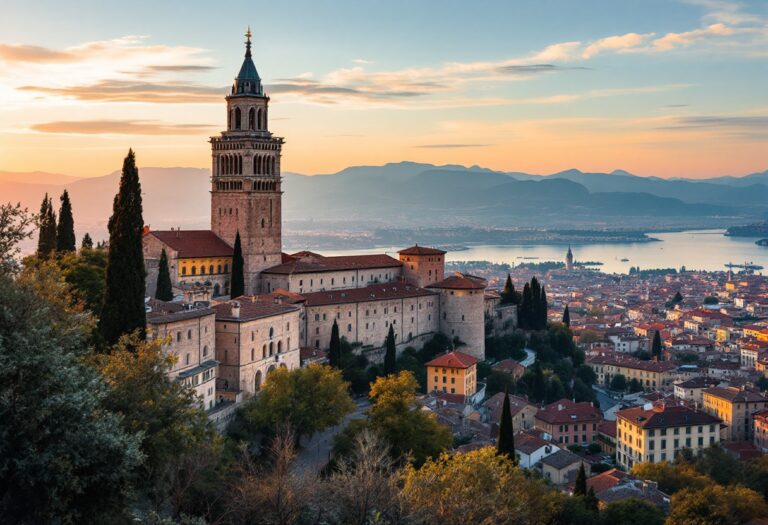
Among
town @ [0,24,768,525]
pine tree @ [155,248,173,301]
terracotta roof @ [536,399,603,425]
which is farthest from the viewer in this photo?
terracotta roof @ [536,399,603,425]

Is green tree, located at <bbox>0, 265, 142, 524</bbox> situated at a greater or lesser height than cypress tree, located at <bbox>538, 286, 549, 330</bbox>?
greater

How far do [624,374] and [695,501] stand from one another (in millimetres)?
51329

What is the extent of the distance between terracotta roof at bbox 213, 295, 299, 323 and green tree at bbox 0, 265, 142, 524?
72.5 feet

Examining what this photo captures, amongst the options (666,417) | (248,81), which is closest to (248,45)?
(248,81)

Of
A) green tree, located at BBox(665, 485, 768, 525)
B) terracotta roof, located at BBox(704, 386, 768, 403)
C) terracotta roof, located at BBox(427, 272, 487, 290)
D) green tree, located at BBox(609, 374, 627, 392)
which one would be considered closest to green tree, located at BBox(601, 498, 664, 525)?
green tree, located at BBox(665, 485, 768, 525)

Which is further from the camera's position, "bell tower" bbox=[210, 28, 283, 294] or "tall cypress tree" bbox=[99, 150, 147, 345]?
"bell tower" bbox=[210, 28, 283, 294]

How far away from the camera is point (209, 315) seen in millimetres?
36875

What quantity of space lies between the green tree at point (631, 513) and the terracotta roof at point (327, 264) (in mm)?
26808

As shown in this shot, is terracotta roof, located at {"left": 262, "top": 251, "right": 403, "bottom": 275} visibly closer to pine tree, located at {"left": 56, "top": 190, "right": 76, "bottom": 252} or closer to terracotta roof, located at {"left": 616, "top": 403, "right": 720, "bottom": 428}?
pine tree, located at {"left": 56, "top": 190, "right": 76, "bottom": 252}

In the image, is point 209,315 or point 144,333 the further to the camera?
point 209,315

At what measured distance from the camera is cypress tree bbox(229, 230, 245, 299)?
2093 inches

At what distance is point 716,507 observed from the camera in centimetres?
3297

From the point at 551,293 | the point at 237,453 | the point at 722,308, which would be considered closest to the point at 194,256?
the point at 237,453

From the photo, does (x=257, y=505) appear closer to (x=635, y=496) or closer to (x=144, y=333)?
(x=144, y=333)
